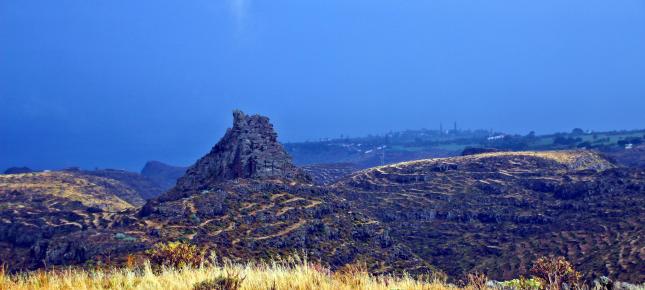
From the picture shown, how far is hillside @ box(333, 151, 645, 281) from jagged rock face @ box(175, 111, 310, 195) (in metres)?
19.7

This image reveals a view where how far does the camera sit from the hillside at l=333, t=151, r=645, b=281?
67875mm

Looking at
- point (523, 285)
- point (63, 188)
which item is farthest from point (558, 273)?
point (63, 188)

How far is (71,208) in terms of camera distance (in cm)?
9794

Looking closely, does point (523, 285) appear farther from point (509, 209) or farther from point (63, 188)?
point (63, 188)

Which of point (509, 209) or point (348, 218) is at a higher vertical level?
point (348, 218)

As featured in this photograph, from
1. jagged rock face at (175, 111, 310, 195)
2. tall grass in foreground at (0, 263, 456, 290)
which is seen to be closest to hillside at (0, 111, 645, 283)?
jagged rock face at (175, 111, 310, 195)

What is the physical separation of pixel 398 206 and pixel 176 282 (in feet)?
297

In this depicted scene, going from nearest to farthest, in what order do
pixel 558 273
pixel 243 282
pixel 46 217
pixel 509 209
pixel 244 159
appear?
pixel 243 282 → pixel 558 273 → pixel 244 159 → pixel 46 217 → pixel 509 209

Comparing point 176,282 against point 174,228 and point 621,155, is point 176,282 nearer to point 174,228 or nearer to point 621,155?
point 174,228

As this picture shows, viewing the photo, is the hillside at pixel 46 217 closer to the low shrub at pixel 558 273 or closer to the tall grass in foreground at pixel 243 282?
the tall grass in foreground at pixel 243 282

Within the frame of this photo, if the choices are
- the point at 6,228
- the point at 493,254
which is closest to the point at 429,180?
the point at 493,254

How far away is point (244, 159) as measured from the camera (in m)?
84.2

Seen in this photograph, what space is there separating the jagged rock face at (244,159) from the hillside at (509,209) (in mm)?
19658

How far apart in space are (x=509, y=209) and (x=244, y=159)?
45.1m
